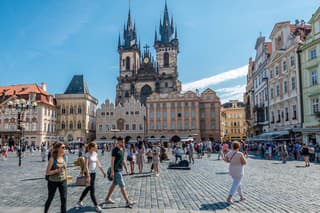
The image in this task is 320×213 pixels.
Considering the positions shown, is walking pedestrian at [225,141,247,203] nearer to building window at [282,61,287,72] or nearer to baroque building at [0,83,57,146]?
building window at [282,61,287,72]

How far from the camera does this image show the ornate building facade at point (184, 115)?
2494 inches

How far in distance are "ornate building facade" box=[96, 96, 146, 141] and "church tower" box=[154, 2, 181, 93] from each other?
14682mm

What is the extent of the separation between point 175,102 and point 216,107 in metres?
9.21

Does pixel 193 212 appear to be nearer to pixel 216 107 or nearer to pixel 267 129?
pixel 267 129

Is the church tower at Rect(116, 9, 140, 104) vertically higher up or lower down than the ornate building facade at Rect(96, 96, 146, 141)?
higher up

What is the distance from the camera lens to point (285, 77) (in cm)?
3309

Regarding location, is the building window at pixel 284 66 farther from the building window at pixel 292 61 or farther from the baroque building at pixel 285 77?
the building window at pixel 292 61

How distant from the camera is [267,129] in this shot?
1522 inches

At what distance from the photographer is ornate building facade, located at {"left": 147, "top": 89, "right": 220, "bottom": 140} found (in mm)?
63344

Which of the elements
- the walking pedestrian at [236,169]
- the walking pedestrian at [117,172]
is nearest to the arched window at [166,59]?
the walking pedestrian at [236,169]

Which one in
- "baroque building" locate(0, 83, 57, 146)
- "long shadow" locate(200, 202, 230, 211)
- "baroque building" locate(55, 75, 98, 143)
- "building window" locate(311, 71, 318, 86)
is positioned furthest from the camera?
"baroque building" locate(55, 75, 98, 143)

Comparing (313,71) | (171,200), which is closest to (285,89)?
(313,71)

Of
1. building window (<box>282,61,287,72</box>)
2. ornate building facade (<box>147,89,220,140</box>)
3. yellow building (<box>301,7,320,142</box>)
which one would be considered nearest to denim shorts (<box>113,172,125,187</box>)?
yellow building (<box>301,7,320,142</box>)

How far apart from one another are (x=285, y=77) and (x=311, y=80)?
4265 millimetres
